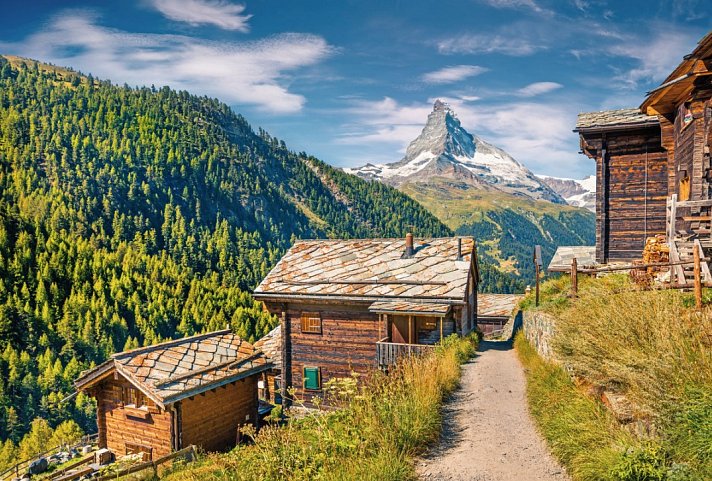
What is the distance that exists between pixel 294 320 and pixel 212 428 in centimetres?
604

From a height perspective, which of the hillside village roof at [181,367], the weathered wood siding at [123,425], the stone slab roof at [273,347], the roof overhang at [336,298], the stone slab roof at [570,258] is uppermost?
the stone slab roof at [570,258]

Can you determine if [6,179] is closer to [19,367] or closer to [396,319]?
[19,367]

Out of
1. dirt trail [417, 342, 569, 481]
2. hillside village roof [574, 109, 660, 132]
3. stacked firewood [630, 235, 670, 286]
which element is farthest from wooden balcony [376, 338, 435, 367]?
hillside village roof [574, 109, 660, 132]

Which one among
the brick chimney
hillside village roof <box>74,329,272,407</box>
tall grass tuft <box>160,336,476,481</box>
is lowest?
hillside village roof <box>74,329,272,407</box>

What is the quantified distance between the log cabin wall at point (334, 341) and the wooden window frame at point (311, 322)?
0.13 m

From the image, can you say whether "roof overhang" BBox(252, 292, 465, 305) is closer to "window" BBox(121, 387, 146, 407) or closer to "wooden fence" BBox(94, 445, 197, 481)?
"window" BBox(121, 387, 146, 407)

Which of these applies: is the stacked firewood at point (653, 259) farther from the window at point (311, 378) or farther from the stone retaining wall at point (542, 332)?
the window at point (311, 378)

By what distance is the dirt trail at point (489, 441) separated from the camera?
7281mm

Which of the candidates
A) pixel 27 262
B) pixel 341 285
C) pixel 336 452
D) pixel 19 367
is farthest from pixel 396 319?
pixel 27 262

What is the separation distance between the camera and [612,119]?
858 inches

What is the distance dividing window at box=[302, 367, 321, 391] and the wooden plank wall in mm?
199

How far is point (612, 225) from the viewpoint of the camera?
22094mm

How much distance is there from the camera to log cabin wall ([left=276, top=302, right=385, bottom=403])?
75.0 feet

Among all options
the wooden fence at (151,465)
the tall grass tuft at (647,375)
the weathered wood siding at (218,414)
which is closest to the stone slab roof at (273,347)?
the weathered wood siding at (218,414)
